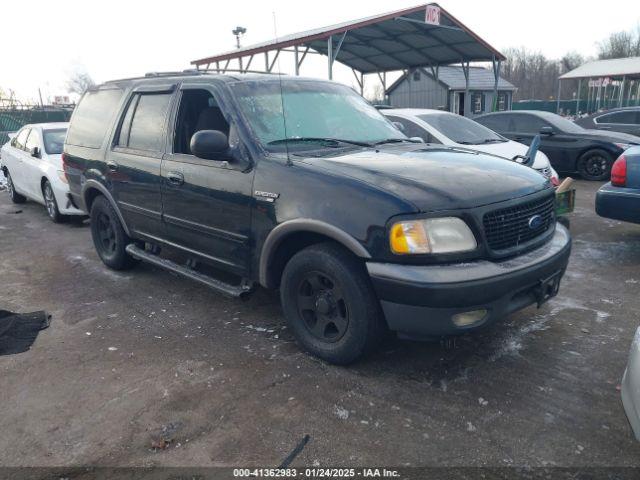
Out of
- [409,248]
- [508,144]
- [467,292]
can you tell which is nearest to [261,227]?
[409,248]

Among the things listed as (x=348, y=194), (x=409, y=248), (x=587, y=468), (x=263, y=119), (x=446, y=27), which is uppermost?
(x=446, y=27)

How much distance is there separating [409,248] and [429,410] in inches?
36.8

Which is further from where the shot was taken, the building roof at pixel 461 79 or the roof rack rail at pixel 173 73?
the building roof at pixel 461 79

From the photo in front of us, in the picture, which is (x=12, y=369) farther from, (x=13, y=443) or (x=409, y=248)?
(x=409, y=248)

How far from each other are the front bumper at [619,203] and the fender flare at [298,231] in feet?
13.0

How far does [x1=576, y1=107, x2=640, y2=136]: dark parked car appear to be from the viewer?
495 inches

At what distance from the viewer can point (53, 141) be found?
27.5 feet

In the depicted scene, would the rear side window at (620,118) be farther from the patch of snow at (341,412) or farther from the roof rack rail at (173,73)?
the patch of snow at (341,412)

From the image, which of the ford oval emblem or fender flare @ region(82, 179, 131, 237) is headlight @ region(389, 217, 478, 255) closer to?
the ford oval emblem

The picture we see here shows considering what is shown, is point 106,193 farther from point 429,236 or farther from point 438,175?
point 429,236

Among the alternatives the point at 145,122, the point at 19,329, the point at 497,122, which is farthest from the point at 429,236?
the point at 497,122

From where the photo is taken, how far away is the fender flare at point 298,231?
3.01 meters

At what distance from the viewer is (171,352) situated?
3.73m

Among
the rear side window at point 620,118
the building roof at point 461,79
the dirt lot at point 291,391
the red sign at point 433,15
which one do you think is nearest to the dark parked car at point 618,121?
the rear side window at point 620,118
